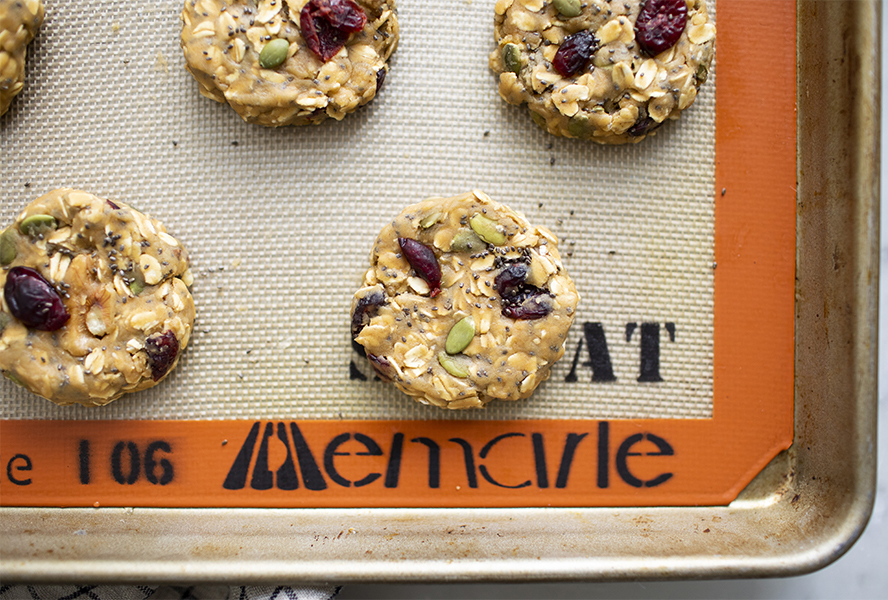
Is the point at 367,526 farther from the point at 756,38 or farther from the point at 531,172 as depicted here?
the point at 756,38

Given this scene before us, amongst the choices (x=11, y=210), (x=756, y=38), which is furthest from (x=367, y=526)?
(x=756, y=38)

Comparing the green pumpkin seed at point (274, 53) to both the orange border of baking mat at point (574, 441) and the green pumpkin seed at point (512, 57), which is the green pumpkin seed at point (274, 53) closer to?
the green pumpkin seed at point (512, 57)

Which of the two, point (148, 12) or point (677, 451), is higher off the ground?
point (148, 12)

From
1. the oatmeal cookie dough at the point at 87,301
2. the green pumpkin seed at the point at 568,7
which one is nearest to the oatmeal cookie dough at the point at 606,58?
the green pumpkin seed at the point at 568,7

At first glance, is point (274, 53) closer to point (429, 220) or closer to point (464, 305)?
point (429, 220)

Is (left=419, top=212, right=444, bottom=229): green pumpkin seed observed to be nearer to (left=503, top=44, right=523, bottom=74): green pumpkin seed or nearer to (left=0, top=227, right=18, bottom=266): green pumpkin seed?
(left=503, top=44, right=523, bottom=74): green pumpkin seed

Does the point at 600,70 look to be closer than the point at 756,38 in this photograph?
Yes

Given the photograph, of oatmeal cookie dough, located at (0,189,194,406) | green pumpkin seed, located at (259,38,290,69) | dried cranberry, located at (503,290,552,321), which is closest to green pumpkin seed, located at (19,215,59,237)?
oatmeal cookie dough, located at (0,189,194,406)
